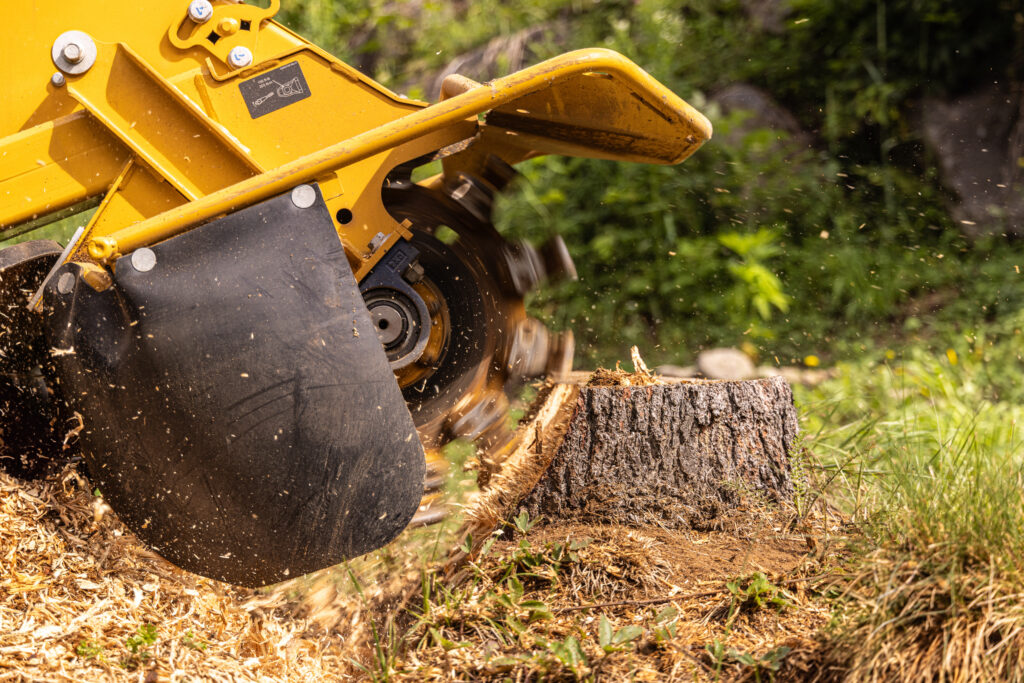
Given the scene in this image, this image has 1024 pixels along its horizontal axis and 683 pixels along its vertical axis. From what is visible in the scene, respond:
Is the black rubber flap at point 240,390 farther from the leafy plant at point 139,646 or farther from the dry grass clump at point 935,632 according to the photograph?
the dry grass clump at point 935,632

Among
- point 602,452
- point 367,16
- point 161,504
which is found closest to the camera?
point 161,504

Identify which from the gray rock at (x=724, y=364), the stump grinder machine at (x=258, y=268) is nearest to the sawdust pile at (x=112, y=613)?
the stump grinder machine at (x=258, y=268)

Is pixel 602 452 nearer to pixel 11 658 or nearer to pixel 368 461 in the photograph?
pixel 368 461

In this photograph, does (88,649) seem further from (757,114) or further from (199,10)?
(757,114)

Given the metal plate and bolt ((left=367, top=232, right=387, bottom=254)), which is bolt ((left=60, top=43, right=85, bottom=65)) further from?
bolt ((left=367, top=232, right=387, bottom=254))

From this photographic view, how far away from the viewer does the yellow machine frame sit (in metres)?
2.20

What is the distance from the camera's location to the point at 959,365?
4500 millimetres

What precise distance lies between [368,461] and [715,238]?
360 cm

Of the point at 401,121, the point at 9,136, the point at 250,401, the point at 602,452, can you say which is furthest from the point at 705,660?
the point at 9,136

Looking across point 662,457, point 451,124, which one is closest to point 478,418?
point 662,457

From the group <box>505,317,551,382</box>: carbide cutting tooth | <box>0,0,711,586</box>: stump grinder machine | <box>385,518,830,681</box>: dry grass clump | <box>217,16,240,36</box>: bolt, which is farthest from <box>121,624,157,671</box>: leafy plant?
<box>217,16,240,36</box>: bolt

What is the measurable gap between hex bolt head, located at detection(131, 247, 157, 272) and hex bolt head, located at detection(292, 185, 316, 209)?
1.13ft

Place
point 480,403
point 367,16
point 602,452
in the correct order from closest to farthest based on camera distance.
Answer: point 602,452
point 480,403
point 367,16

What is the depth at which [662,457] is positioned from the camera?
2.49m
